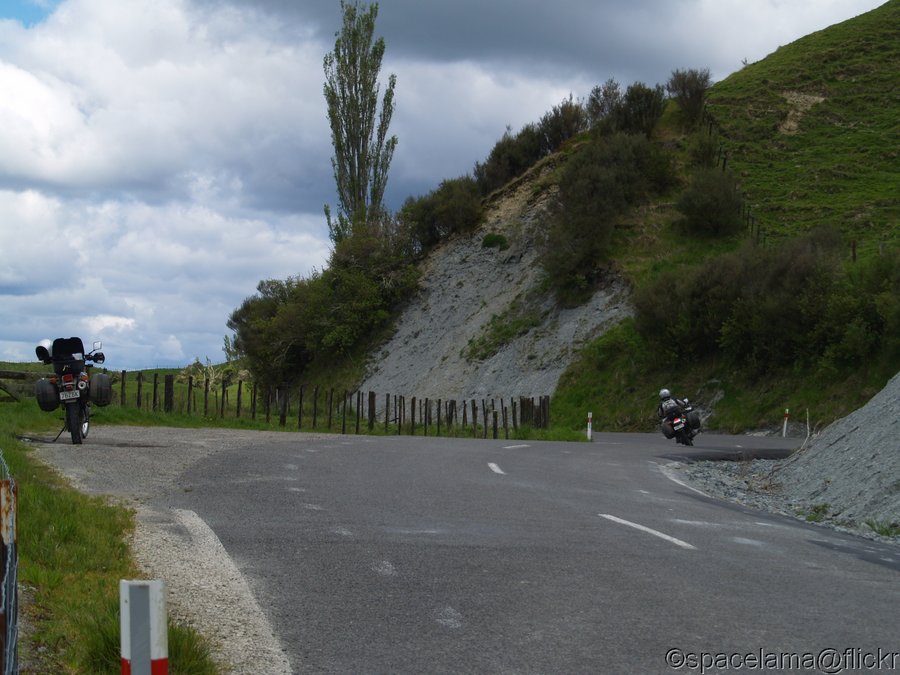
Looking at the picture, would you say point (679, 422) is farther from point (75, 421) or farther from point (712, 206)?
point (712, 206)

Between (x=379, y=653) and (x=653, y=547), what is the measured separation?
13.4 ft

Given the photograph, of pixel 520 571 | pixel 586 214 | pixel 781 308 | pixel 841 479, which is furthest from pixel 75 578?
pixel 586 214

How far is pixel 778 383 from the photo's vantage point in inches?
1483

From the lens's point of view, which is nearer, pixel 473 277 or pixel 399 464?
pixel 399 464

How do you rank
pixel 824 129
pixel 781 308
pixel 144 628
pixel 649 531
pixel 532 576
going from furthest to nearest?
1. pixel 824 129
2. pixel 781 308
3. pixel 649 531
4. pixel 532 576
5. pixel 144 628

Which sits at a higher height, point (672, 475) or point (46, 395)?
point (46, 395)

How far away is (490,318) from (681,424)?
89.9 feet

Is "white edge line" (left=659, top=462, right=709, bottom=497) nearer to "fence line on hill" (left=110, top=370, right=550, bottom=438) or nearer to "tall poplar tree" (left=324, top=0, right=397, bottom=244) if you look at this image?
"fence line on hill" (left=110, top=370, right=550, bottom=438)

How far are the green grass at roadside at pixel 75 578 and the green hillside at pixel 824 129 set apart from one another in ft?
143

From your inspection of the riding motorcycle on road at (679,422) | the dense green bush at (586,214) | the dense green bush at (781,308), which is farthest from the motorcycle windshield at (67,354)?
the dense green bush at (586,214)

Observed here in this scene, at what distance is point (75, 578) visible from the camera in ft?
22.1

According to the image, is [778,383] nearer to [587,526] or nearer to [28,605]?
[587,526]

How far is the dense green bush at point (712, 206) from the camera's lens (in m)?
51.1

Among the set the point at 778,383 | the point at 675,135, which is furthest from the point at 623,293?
the point at 675,135
